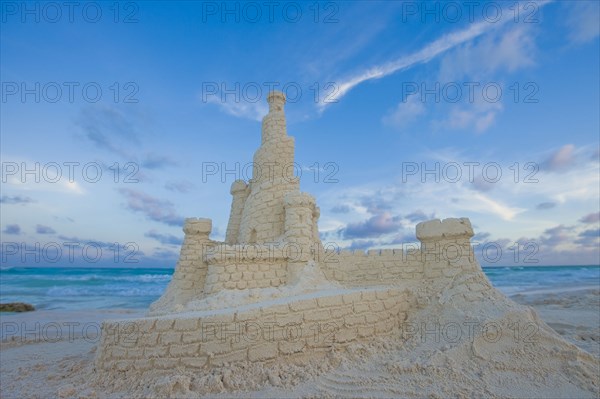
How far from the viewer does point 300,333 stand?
516 cm

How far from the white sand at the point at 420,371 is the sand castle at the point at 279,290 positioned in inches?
5.7

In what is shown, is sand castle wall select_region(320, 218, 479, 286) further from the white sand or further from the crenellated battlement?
the white sand

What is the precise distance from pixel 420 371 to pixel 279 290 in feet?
11.2

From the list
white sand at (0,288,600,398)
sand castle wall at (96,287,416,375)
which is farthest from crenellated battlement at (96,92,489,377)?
white sand at (0,288,600,398)

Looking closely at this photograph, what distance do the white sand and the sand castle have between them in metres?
0.15

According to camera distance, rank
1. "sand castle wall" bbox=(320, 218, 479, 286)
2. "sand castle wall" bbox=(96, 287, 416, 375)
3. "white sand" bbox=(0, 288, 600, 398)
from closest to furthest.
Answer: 1. "white sand" bbox=(0, 288, 600, 398)
2. "sand castle wall" bbox=(96, 287, 416, 375)
3. "sand castle wall" bbox=(320, 218, 479, 286)

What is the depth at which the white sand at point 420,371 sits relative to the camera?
4.41m

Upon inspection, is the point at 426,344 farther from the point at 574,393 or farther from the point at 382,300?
the point at 574,393

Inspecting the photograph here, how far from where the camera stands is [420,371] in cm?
490

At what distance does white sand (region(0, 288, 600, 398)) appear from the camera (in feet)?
14.5

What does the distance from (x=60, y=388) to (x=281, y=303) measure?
3276mm

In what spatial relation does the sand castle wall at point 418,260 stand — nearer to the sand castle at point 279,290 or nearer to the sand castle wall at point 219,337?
the sand castle at point 279,290

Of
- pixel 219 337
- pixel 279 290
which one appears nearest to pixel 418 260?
pixel 279 290

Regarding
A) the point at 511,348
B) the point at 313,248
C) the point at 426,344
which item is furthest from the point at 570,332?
the point at 313,248
